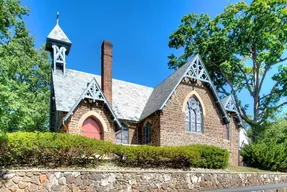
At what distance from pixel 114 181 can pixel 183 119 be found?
10.6 m

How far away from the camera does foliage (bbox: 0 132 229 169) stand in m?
11.0

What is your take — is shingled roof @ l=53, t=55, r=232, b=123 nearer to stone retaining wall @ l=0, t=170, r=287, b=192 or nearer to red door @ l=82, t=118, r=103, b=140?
red door @ l=82, t=118, r=103, b=140

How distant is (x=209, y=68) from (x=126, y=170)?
81.1 feet

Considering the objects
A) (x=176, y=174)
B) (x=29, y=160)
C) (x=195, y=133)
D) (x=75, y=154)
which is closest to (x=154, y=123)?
(x=195, y=133)

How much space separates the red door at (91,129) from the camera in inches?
757

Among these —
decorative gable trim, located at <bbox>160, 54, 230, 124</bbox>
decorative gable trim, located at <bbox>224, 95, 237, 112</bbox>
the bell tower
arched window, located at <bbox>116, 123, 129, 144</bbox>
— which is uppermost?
the bell tower

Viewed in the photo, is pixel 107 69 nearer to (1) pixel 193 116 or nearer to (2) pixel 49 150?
(1) pixel 193 116

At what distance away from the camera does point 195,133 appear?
22266mm

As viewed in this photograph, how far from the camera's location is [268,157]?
70.7ft

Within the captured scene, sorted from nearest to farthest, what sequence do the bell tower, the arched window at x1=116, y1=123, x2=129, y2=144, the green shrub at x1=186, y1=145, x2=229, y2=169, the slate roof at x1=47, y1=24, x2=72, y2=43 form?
the green shrub at x1=186, y1=145, x2=229, y2=169, the arched window at x1=116, y1=123, x2=129, y2=144, the bell tower, the slate roof at x1=47, y1=24, x2=72, y2=43

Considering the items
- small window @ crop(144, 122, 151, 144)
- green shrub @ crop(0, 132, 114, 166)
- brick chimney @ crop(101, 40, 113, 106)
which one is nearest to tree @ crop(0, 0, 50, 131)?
green shrub @ crop(0, 132, 114, 166)

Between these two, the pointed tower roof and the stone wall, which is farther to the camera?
the pointed tower roof

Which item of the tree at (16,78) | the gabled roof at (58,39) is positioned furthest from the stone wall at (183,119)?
the gabled roof at (58,39)

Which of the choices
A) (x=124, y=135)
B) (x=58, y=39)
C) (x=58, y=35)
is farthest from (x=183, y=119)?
(x=58, y=35)
